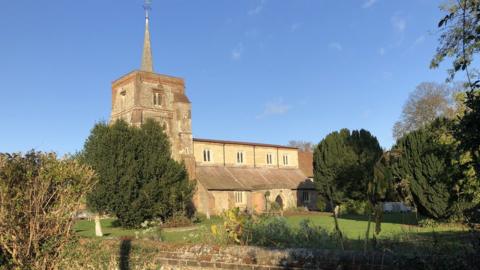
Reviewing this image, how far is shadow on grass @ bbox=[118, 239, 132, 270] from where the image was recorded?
333 inches

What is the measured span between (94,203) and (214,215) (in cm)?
1470

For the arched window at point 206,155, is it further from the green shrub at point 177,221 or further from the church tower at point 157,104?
the green shrub at point 177,221

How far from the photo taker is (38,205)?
896cm

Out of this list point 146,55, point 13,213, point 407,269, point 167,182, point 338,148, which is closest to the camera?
point 407,269

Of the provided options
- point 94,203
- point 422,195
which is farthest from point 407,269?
point 94,203

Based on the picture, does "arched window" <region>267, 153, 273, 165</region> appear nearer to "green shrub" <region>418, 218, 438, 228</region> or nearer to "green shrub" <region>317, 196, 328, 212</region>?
"green shrub" <region>317, 196, 328, 212</region>

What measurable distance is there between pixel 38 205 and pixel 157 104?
3700 cm

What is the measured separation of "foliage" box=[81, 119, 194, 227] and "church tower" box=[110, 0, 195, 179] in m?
13.9

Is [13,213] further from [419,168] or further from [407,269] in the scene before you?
[419,168]

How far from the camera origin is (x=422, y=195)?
68.1ft

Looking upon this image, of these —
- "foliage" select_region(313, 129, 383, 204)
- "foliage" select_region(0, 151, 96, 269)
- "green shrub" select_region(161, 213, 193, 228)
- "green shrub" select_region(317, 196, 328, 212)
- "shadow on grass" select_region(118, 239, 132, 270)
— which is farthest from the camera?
"green shrub" select_region(317, 196, 328, 212)

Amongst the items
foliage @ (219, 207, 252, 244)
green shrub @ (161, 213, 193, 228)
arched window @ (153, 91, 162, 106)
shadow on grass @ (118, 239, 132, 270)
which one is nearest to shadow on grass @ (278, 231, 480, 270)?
foliage @ (219, 207, 252, 244)

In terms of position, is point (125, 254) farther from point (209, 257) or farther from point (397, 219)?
point (397, 219)

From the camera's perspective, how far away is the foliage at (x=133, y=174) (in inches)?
1006
